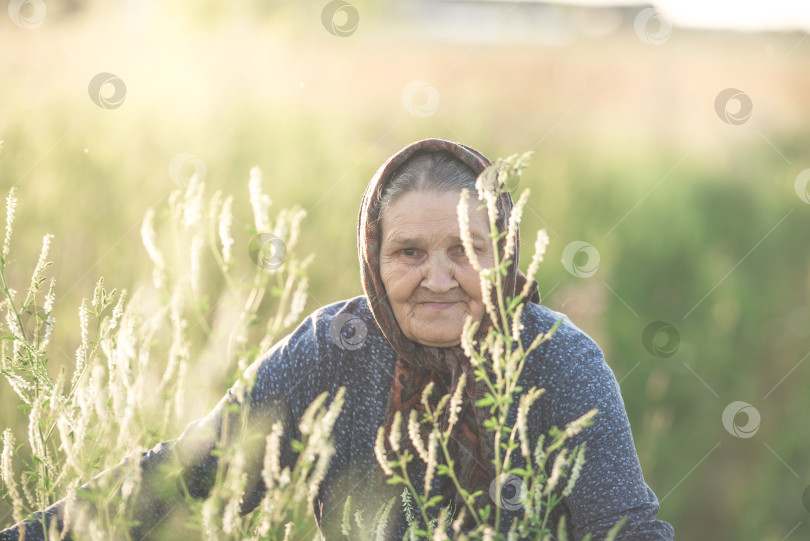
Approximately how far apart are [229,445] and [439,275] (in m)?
0.65

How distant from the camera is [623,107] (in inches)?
254

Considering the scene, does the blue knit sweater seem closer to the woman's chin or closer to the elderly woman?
the elderly woman

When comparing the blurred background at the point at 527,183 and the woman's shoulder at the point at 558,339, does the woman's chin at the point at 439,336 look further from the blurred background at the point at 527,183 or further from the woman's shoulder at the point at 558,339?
the blurred background at the point at 527,183

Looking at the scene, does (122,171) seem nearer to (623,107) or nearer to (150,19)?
(150,19)

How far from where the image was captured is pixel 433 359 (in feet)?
6.98

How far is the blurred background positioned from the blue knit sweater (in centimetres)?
45

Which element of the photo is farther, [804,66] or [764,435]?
[804,66]

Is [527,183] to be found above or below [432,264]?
above

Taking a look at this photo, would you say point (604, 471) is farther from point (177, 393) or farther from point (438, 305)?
point (177, 393)

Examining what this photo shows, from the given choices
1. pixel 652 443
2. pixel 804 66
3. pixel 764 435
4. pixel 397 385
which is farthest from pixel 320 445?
pixel 804 66

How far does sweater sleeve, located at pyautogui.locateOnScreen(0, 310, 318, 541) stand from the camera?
1.82m

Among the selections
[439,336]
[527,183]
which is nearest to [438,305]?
[439,336]

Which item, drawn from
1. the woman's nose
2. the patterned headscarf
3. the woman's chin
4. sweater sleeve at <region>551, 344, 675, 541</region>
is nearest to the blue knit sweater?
sweater sleeve at <region>551, 344, 675, 541</region>

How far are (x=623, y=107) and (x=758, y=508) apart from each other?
3.68m
